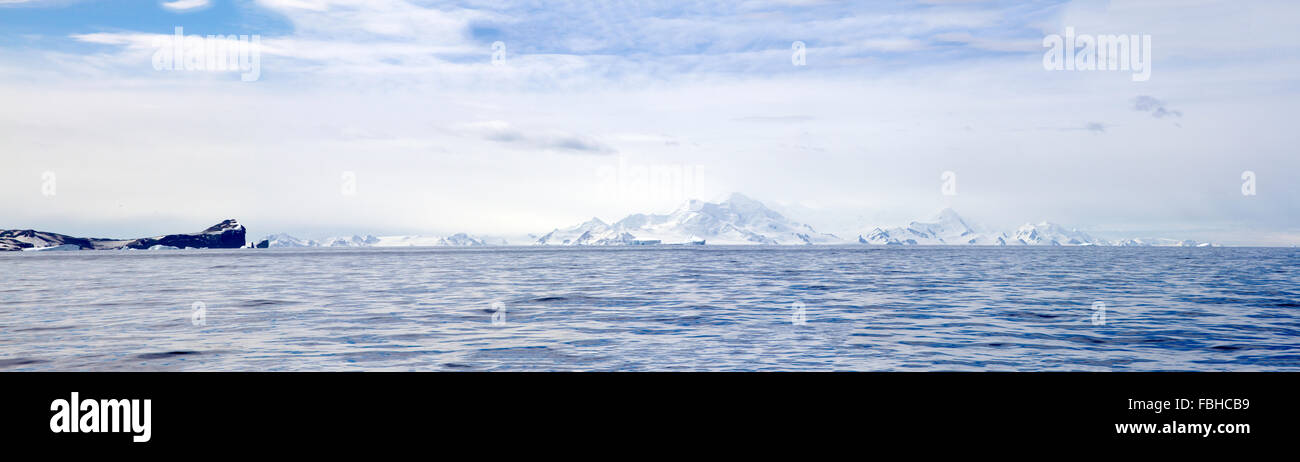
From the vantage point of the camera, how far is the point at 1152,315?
37688 mm
